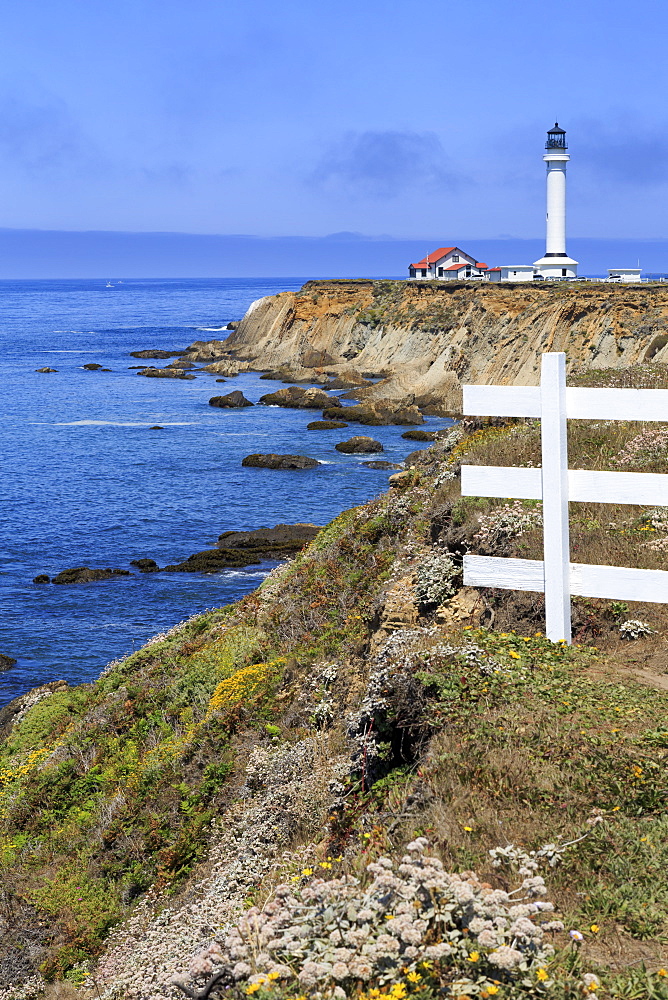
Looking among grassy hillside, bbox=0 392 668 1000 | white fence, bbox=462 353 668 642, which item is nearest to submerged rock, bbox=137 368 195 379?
grassy hillside, bbox=0 392 668 1000

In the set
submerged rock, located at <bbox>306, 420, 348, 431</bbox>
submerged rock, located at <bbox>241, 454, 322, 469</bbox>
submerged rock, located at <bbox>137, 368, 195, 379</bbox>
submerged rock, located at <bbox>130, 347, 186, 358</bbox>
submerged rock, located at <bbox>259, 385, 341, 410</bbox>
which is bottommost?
submerged rock, located at <bbox>241, 454, 322, 469</bbox>

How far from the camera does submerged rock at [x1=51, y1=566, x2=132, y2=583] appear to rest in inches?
1080

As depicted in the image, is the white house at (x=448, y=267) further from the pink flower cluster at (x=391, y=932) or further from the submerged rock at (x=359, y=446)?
the pink flower cluster at (x=391, y=932)

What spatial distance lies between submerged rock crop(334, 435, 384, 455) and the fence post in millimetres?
41042

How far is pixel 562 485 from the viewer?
677cm

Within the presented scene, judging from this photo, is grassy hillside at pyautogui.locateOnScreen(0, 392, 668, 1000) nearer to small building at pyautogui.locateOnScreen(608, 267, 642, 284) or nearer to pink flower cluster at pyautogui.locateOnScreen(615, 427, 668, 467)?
pink flower cluster at pyautogui.locateOnScreen(615, 427, 668, 467)

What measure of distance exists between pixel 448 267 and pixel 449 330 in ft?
98.2

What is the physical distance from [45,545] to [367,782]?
87.9 ft

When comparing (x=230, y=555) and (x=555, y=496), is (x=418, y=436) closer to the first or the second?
(x=230, y=555)

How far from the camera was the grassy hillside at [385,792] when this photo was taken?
Result: 3.97 metres

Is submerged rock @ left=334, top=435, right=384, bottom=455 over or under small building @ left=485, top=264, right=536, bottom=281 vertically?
under

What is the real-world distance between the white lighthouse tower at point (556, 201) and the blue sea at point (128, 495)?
28667mm

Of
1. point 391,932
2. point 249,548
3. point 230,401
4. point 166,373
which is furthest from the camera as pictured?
point 166,373

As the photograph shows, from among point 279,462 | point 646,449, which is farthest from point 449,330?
point 646,449
